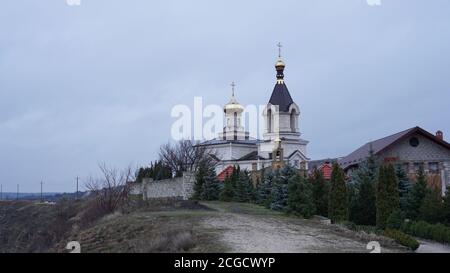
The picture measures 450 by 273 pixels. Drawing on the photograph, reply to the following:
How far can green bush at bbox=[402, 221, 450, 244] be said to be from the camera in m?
14.4

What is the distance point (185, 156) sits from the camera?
147 feet

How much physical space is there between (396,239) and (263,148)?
120 feet

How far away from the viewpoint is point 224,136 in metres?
50.8

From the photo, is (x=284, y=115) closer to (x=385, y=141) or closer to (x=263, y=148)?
(x=263, y=148)

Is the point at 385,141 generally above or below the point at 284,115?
below

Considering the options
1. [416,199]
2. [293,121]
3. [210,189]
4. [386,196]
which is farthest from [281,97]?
[386,196]

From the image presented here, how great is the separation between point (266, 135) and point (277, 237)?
129 ft

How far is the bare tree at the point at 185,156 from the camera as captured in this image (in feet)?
141

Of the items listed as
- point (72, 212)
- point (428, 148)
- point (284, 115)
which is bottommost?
point (72, 212)

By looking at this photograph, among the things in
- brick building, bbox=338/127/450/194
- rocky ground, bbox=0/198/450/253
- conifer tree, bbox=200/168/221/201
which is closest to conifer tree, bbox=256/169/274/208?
conifer tree, bbox=200/168/221/201

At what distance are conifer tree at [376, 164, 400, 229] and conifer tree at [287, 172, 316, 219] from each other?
2033 mm

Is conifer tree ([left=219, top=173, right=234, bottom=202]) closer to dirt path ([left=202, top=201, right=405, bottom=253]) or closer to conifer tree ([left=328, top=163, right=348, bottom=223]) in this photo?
conifer tree ([left=328, top=163, right=348, bottom=223])

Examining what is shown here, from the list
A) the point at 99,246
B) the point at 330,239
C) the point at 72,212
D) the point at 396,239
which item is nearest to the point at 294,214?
the point at 396,239
